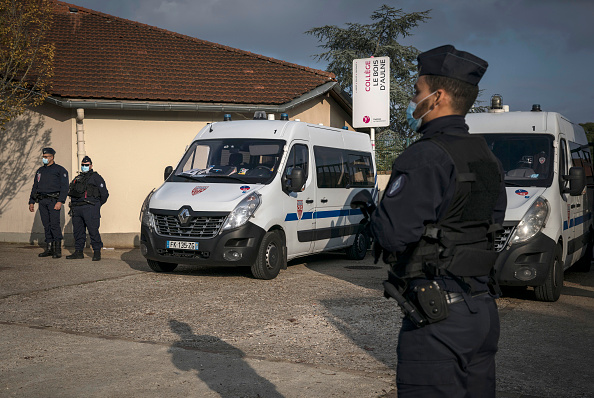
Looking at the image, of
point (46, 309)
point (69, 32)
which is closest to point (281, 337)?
point (46, 309)

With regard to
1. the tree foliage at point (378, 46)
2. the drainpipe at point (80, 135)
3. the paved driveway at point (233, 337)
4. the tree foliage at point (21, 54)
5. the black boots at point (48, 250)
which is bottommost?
the paved driveway at point (233, 337)

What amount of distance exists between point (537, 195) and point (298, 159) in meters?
3.88

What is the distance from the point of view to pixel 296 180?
10273 mm

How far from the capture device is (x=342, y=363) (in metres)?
5.63

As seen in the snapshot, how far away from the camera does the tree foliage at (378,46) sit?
35156 mm

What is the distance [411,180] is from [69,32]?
1756 cm

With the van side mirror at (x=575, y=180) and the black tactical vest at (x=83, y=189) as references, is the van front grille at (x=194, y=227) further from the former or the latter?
the van side mirror at (x=575, y=180)

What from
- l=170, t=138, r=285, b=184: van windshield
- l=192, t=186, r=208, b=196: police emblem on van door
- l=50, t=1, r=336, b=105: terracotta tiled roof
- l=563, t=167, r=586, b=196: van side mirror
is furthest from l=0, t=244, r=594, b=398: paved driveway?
l=50, t=1, r=336, b=105: terracotta tiled roof

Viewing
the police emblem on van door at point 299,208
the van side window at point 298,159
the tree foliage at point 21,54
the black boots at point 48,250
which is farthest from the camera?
the tree foliage at point 21,54

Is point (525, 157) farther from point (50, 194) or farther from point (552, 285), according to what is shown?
point (50, 194)

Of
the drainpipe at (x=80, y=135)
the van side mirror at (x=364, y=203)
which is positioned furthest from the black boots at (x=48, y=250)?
the van side mirror at (x=364, y=203)

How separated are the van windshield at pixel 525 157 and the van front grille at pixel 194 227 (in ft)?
12.2

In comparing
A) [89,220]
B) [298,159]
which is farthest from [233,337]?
[89,220]

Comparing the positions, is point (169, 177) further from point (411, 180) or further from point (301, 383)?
point (411, 180)
